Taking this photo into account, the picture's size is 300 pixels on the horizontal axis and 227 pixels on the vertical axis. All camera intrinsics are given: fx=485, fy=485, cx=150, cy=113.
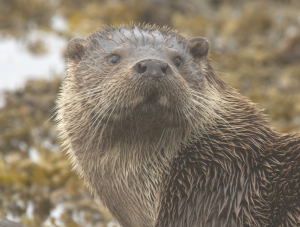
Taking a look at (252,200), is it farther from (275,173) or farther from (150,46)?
(150,46)

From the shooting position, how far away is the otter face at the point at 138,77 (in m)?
2.77

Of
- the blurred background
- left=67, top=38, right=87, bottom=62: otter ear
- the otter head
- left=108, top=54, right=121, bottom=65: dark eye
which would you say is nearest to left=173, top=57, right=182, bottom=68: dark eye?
the otter head

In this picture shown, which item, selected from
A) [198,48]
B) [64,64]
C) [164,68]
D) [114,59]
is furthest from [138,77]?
[64,64]

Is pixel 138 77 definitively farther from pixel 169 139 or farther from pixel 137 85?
pixel 169 139

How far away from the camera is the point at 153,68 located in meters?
2.72

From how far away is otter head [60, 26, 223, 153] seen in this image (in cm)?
279

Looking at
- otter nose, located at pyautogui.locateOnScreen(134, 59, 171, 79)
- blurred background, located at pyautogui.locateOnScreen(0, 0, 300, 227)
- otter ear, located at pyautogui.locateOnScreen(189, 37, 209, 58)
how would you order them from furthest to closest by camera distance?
blurred background, located at pyautogui.locateOnScreen(0, 0, 300, 227) → otter ear, located at pyautogui.locateOnScreen(189, 37, 209, 58) → otter nose, located at pyautogui.locateOnScreen(134, 59, 171, 79)

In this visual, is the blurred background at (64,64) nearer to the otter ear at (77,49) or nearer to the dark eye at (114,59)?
the otter ear at (77,49)

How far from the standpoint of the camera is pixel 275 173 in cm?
291

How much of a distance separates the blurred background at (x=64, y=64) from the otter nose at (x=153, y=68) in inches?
70.3

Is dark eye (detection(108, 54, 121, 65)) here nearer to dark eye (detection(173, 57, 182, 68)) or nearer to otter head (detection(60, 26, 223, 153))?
otter head (detection(60, 26, 223, 153))

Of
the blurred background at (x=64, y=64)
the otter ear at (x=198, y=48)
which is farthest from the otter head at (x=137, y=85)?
the blurred background at (x=64, y=64)

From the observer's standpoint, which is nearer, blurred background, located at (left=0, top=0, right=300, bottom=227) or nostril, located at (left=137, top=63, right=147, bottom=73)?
nostril, located at (left=137, top=63, right=147, bottom=73)

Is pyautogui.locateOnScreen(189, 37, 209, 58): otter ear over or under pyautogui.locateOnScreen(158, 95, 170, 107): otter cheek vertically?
over
